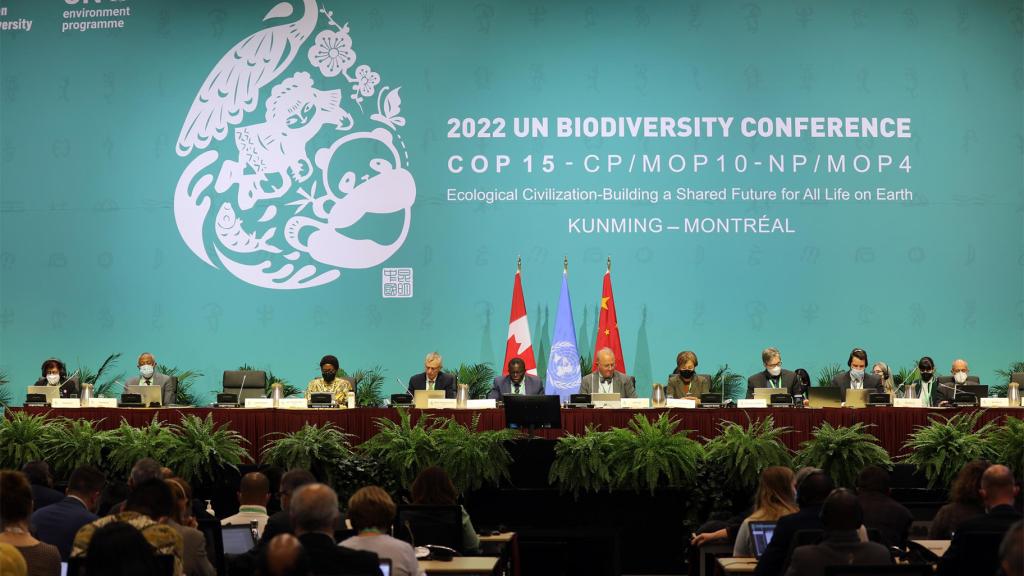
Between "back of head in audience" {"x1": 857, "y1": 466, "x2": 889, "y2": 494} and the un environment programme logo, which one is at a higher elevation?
the un environment programme logo

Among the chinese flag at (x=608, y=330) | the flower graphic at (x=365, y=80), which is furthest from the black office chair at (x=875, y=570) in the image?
the flower graphic at (x=365, y=80)

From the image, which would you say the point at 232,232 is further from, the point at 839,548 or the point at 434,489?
the point at 839,548

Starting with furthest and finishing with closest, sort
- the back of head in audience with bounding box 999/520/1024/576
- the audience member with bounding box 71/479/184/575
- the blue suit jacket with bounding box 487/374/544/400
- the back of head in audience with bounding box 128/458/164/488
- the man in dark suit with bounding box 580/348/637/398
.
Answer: the blue suit jacket with bounding box 487/374/544/400, the man in dark suit with bounding box 580/348/637/398, the back of head in audience with bounding box 128/458/164/488, the audience member with bounding box 71/479/184/575, the back of head in audience with bounding box 999/520/1024/576

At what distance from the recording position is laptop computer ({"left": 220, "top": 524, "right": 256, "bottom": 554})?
5.63 m

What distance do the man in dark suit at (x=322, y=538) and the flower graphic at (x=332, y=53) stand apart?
9.38 m

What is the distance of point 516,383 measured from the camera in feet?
37.0

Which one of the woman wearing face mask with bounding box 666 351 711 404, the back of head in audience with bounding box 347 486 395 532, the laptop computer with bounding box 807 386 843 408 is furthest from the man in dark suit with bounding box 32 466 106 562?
the woman wearing face mask with bounding box 666 351 711 404

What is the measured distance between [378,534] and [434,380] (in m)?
6.78

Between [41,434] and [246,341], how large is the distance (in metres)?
4.54

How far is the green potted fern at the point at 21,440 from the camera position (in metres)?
8.62

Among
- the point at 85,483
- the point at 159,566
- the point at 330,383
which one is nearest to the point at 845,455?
the point at 85,483

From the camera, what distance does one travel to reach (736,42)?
12969mm

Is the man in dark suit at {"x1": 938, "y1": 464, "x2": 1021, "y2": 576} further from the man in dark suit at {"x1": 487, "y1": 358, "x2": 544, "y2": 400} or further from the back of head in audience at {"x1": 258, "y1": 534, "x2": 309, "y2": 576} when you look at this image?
the man in dark suit at {"x1": 487, "y1": 358, "x2": 544, "y2": 400}

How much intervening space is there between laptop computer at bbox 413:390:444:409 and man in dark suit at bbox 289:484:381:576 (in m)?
5.71
